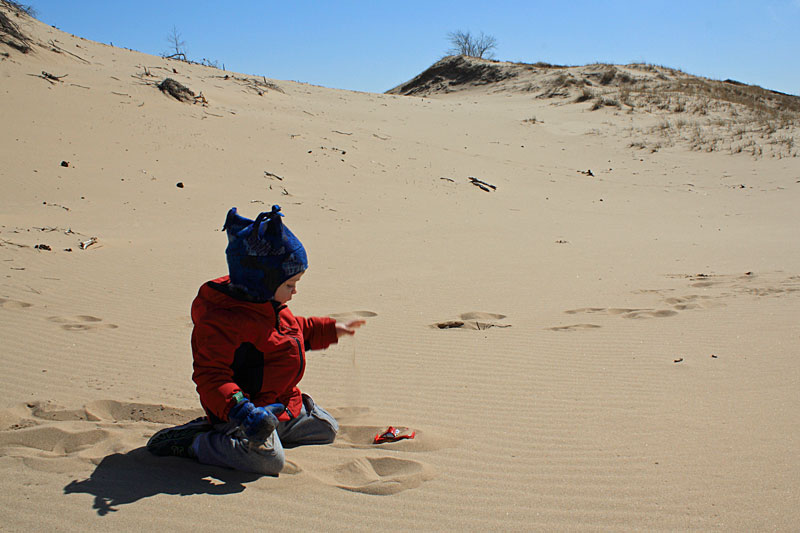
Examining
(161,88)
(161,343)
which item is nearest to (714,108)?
(161,88)

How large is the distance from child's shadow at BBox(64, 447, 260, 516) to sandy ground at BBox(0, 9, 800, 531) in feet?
0.04

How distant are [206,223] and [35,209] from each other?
8.30ft

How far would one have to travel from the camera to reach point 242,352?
2.85m

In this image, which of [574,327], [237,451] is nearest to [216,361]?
[237,451]

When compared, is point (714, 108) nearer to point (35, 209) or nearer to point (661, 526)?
point (35, 209)

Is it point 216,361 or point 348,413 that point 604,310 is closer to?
point 348,413

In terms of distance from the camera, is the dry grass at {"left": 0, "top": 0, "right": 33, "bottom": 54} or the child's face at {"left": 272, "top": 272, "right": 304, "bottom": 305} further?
the dry grass at {"left": 0, "top": 0, "right": 33, "bottom": 54}

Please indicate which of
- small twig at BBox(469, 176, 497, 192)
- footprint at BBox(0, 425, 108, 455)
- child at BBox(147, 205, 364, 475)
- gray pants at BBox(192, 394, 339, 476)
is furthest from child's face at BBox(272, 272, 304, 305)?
small twig at BBox(469, 176, 497, 192)

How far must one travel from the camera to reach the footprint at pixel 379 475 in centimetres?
268

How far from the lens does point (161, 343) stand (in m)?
4.95

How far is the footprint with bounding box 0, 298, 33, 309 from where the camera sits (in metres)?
5.59

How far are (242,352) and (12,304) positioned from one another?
3919mm

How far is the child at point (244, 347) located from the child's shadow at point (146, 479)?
0.05m

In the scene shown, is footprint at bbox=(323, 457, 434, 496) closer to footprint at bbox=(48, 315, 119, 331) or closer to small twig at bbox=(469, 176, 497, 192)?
footprint at bbox=(48, 315, 119, 331)
